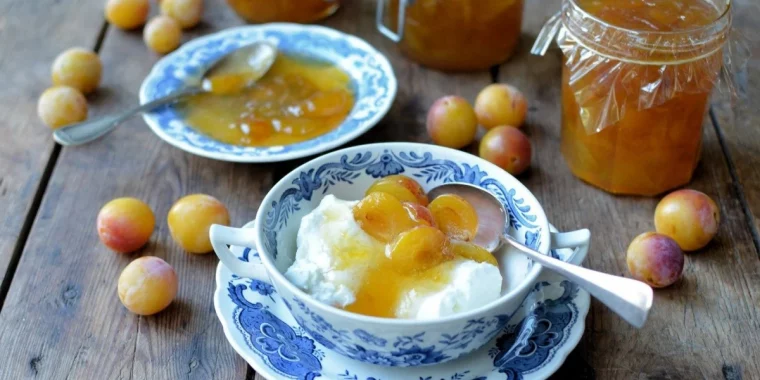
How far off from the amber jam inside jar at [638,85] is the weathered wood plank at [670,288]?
0.19ft

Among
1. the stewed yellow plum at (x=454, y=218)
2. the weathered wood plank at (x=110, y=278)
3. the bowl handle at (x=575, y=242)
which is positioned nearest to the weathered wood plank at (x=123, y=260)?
the weathered wood plank at (x=110, y=278)

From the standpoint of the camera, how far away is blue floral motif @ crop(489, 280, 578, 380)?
103 cm

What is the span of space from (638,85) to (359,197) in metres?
0.51

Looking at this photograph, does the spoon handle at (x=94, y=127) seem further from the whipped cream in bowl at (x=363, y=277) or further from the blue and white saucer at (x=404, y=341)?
the whipped cream in bowl at (x=363, y=277)

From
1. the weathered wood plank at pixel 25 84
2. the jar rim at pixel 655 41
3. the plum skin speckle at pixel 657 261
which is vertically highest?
the jar rim at pixel 655 41

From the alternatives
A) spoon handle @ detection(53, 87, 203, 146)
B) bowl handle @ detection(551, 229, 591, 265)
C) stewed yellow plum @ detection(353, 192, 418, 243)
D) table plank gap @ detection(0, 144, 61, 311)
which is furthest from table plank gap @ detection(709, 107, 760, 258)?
table plank gap @ detection(0, 144, 61, 311)

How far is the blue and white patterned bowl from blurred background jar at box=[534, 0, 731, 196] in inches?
12.2

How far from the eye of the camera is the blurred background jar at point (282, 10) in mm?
1980

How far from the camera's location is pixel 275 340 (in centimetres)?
108

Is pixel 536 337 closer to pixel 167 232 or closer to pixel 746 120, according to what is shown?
pixel 167 232

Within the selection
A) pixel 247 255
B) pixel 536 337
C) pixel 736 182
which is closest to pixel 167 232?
pixel 247 255

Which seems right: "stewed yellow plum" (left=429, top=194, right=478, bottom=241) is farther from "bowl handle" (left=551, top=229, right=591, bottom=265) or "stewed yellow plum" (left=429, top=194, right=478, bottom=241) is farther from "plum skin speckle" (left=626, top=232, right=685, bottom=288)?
"plum skin speckle" (left=626, top=232, right=685, bottom=288)

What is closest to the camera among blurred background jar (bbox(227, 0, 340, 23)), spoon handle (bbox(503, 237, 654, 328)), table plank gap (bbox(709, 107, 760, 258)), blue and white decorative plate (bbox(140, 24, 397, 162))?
spoon handle (bbox(503, 237, 654, 328))

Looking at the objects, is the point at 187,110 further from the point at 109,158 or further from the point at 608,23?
the point at 608,23
